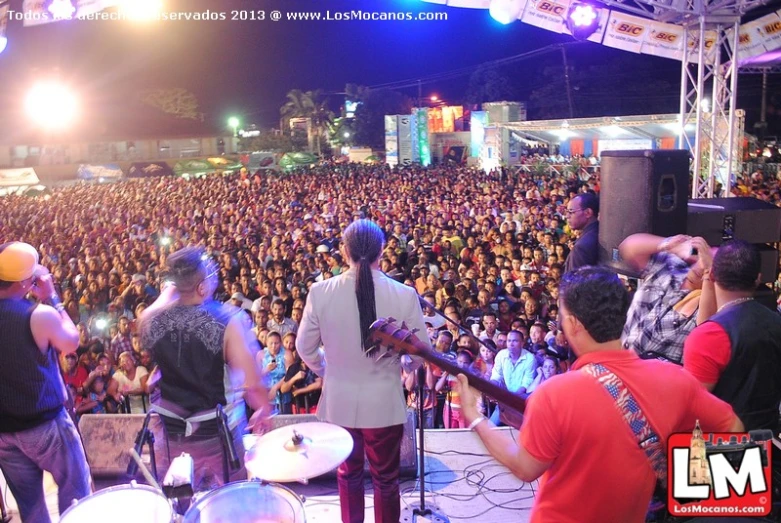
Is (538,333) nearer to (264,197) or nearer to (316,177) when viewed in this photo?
(264,197)

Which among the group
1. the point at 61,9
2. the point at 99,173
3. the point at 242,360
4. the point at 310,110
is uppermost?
the point at 310,110

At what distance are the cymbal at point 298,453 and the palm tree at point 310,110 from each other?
33.6m

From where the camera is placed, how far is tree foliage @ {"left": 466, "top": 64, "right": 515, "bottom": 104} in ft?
101

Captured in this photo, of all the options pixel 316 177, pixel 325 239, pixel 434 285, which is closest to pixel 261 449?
pixel 434 285

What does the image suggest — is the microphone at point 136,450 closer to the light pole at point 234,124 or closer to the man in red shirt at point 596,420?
the man in red shirt at point 596,420

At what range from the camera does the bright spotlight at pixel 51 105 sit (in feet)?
63.1

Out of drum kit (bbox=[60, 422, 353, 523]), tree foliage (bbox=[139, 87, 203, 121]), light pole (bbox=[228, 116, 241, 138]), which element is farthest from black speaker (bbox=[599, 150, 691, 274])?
light pole (bbox=[228, 116, 241, 138])

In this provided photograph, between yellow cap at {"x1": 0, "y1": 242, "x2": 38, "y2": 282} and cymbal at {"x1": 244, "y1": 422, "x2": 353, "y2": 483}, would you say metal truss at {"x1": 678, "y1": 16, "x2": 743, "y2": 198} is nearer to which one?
cymbal at {"x1": 244, "y1": 422, "x2": 353, "y2": 483}

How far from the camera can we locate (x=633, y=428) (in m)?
1.20

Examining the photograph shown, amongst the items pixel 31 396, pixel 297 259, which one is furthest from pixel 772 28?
pixel 31 396

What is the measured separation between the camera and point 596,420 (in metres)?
1.18

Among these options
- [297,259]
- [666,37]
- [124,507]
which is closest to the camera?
[124,507]

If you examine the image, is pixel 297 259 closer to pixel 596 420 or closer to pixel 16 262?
pixel 16 262

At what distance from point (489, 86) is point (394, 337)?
30.7 m
